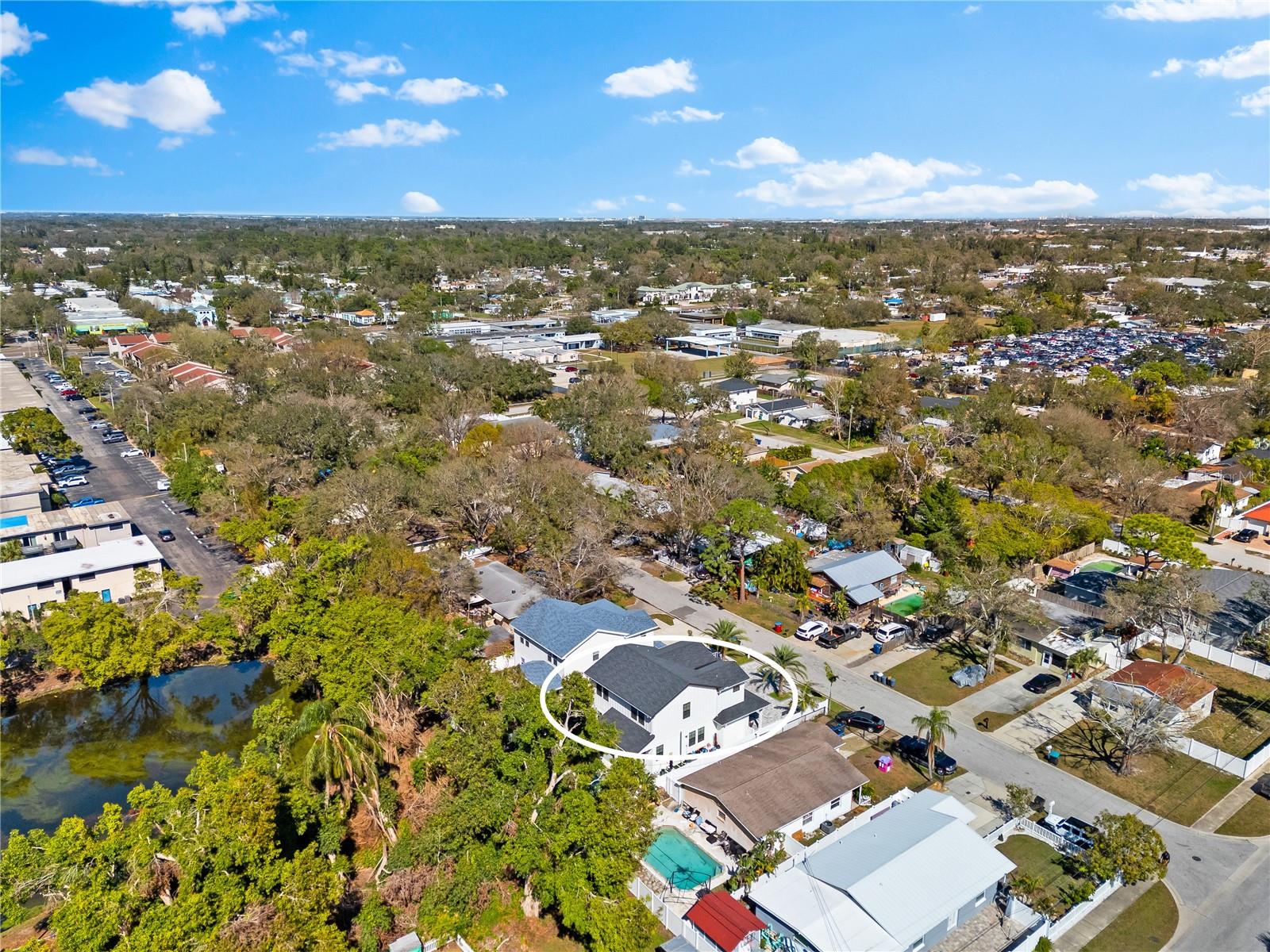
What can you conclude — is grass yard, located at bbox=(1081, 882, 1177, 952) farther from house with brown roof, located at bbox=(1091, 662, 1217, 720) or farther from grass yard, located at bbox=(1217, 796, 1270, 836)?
house with brown roof, located at bbox=(1091, 662, 1217, 720)

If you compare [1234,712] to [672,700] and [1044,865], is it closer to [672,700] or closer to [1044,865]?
[1044,865]

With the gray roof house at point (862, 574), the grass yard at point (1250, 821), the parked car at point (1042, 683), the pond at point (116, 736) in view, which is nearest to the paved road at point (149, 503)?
the pond at point (116, 736)

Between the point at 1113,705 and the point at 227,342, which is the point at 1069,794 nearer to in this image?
the point at 1113,705

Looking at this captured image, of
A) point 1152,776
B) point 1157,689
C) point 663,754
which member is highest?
point 1157,689

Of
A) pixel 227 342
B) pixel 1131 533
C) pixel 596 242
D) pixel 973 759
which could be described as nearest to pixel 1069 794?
pixel 973 759

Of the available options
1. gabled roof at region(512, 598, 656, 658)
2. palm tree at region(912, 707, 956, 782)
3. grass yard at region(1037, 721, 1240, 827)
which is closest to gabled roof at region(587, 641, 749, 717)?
gabled roof at region(512, 598, 656, 658)

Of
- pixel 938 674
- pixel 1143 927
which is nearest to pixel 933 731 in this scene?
pixel 1143 927
